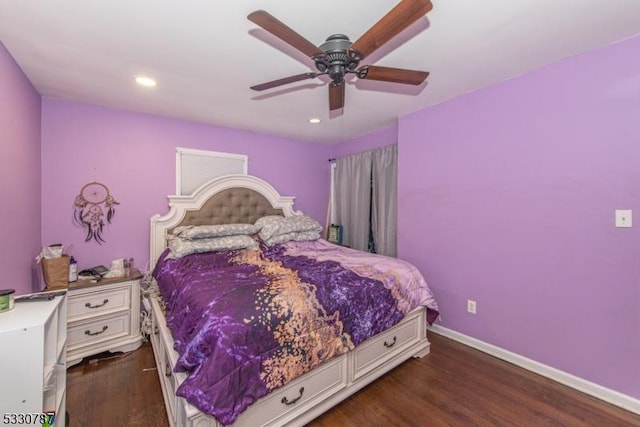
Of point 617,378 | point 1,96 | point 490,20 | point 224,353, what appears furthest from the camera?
point 617,378

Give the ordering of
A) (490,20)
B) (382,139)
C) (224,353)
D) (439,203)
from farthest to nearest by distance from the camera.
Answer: (382,139) → (439,203) → (490,20) → (224,353)

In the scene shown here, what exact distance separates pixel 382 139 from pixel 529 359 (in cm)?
278

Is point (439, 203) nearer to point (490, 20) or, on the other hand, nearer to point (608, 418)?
point (490, 20)

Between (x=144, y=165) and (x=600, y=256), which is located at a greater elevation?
(x=144, y=165)

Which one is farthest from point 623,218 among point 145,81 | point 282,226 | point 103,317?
point 103,317

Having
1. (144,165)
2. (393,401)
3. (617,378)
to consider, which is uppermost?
(144,165)

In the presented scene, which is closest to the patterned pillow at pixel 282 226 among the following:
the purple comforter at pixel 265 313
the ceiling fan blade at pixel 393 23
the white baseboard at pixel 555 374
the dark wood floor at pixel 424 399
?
the purple comforter at pixel 265 313

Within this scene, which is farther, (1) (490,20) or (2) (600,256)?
(2) (600,256)

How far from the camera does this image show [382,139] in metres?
3.67

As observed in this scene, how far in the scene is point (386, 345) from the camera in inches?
82.6

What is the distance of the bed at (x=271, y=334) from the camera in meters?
1.32

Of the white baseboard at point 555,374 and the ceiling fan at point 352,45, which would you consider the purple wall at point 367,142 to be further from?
the white baseboard at point 555,374

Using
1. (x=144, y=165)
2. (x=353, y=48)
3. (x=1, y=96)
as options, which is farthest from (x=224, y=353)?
(x=144, y=165)

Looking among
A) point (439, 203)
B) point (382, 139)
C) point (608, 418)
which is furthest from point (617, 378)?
point (382, 139)
